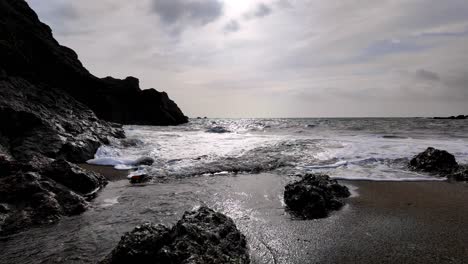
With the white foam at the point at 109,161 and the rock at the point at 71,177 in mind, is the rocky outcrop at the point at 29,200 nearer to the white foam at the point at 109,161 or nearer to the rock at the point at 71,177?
the rock at the point at 71,177

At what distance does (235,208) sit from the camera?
16.6 ft

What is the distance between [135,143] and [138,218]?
10160mm

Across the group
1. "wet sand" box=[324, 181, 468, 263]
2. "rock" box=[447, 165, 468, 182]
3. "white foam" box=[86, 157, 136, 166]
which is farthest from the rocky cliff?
"rock" box=[447, 165, 468, 182]

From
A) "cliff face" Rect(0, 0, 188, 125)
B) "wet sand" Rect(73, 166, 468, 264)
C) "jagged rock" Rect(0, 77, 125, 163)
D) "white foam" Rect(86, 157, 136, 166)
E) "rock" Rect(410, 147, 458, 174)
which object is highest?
"cliff face" Rect(0, 0, 188, 125)

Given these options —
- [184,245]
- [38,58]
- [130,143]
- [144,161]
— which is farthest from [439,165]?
[38,58]

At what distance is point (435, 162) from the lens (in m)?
8.32

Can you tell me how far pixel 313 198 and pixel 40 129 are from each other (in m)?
8.19

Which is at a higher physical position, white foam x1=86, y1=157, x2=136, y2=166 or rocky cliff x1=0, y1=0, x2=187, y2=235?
rocky cliff x1=0, y1=0, x2=187, y2=235

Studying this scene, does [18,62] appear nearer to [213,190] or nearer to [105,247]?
[213,190]

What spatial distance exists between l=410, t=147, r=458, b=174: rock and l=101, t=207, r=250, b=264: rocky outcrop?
710 centimetres

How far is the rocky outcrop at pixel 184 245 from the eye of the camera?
279 centimetres

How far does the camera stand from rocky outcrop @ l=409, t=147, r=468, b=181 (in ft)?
25.0

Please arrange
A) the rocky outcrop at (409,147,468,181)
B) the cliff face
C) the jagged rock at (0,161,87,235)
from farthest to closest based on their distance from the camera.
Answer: the cliff face
the rocky outcrop at (409,147,468,181)
the jagged rock at (0,161,87,235)

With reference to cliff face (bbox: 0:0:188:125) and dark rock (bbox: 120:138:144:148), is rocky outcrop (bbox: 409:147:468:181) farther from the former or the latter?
cliff face (bbox: 0:0:188:125)
